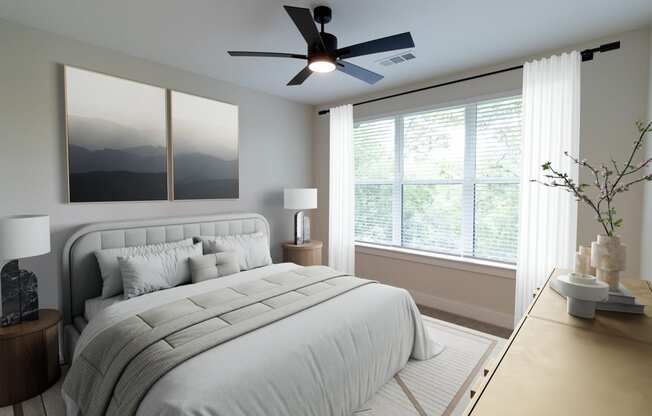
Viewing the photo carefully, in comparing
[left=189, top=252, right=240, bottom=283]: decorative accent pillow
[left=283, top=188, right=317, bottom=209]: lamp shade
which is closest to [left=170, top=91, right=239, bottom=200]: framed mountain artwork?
[left=283, top=188, right=317, bottom=209]: lamp shade

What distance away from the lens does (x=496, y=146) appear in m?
3.30

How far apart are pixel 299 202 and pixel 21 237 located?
2.60 meters

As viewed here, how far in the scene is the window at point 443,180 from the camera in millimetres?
3279

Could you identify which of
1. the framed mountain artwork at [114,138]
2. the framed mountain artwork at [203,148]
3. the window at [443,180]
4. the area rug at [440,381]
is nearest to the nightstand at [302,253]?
the window at [443,180]

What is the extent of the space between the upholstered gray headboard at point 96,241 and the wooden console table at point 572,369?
2997 mm

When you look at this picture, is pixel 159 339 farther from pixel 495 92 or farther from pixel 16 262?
pixel 495 92

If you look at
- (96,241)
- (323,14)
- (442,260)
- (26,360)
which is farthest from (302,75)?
(26,360)

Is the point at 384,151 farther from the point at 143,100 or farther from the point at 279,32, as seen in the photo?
the point at 143,100

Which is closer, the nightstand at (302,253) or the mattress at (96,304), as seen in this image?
the mattress at (96,304)

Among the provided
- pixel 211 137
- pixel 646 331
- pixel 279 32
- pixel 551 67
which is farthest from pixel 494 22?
pixel 211 137

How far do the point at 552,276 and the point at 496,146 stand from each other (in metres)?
1.75

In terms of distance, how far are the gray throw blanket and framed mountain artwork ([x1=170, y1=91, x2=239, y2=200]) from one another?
1.61 meters

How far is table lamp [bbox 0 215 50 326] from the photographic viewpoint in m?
2.05

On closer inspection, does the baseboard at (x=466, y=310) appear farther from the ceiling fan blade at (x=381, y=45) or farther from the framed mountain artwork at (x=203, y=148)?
the ceiling fan blade at (x=381, y=45)
